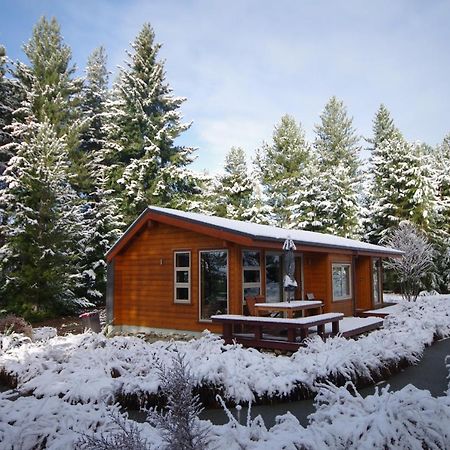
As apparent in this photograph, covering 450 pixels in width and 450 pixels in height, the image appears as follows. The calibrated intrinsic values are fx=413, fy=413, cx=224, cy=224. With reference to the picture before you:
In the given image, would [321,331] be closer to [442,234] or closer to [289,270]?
[289,270]

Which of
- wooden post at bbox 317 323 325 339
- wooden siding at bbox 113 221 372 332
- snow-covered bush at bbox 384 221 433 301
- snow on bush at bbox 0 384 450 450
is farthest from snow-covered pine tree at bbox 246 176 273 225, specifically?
snow on bush at bbox 0 384 450 450

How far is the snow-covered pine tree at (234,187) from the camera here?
27.2 m

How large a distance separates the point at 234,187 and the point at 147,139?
672 cm

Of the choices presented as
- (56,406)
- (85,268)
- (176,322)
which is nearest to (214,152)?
(85,268)

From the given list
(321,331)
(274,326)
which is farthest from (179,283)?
(321,331)

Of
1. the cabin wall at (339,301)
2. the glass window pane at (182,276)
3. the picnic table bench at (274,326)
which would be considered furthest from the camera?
the cabin wall at (339,301)

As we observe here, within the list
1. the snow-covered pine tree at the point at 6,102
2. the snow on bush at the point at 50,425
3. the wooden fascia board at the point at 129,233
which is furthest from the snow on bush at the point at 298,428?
the snow-covered pine tree at the point at 6,102

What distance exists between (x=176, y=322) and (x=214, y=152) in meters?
20.9

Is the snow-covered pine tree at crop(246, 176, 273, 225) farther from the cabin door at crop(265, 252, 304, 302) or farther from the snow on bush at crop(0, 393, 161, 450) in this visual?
the snow on bush at crop(0, 393, 161, 450)

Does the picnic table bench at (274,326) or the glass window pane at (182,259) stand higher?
the glass window pane at (182,259)

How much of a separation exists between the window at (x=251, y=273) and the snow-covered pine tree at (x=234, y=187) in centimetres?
1598

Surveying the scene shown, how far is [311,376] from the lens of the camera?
5.80 m

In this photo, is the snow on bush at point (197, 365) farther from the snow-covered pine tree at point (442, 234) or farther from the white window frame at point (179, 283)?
the snow-covered pine tree at point (442, 234)

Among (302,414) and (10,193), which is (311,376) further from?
(10,193)
